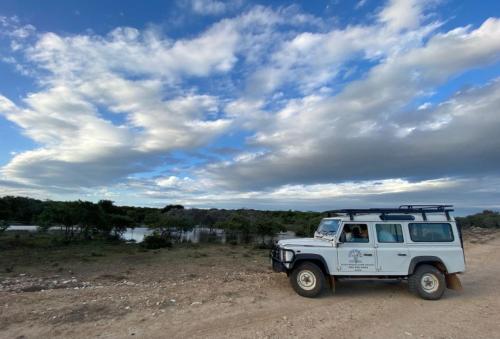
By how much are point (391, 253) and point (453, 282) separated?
179 centimetres

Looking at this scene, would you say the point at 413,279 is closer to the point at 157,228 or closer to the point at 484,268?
the point at 484,268

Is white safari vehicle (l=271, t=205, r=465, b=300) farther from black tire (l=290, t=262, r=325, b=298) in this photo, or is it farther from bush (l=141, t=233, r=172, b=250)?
bush (l=141, t=233, r=172, b=250)

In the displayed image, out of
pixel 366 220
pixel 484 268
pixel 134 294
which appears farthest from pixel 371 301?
pixel 484 268

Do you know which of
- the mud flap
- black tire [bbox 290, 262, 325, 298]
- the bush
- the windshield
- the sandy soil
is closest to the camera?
the sandy soil

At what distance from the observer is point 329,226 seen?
943cm

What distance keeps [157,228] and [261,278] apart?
26286 mm

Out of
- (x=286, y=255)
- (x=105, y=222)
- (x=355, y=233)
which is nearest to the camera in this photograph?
(x=286, y=255)

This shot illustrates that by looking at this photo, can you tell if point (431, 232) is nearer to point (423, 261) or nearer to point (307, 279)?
point (423, 261)

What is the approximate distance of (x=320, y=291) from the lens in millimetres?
8328

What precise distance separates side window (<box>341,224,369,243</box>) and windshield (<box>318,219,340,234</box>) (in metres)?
0.28

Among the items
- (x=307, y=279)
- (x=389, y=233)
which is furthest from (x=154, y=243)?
(x=389, y=233)

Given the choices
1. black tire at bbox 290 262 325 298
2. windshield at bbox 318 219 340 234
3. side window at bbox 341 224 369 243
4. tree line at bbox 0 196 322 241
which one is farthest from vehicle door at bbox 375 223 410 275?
tree line at bbox 0 196 322 241

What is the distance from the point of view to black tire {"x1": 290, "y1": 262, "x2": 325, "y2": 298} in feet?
27.1

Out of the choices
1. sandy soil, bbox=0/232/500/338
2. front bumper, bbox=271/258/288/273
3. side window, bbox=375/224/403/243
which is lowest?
sandy soil, bbox=0/232/500/338
